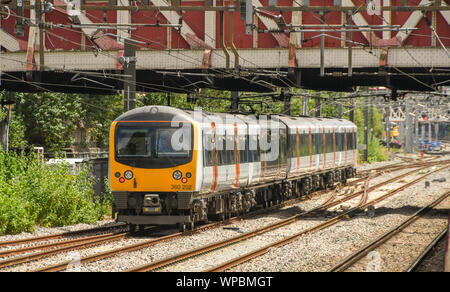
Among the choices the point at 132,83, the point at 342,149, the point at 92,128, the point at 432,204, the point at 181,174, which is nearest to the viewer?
the point at 181,174

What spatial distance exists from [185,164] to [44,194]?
4.42 metres

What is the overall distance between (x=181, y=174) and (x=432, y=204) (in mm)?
12882

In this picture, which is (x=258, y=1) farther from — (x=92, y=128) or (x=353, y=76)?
(x=92, y=128)

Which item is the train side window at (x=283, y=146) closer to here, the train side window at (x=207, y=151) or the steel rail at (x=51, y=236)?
the train side window at (x=207, y=151)

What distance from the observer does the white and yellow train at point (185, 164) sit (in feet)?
57.1

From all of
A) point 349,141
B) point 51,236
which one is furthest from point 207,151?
point 349,141

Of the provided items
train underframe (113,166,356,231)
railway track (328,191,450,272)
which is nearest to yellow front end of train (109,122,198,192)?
train underframe (113,166,356,231)

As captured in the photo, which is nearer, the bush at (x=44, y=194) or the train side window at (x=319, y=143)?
the bush at (x=44, y=194)

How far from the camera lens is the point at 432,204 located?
27203mm

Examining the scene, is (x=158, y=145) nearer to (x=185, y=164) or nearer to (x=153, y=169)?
(x=153, y=169)

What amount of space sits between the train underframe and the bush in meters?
1.09

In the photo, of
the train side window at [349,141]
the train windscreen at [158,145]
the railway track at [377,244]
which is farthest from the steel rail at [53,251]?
the train side window at [349,141]

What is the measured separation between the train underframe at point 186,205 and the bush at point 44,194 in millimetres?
1087
